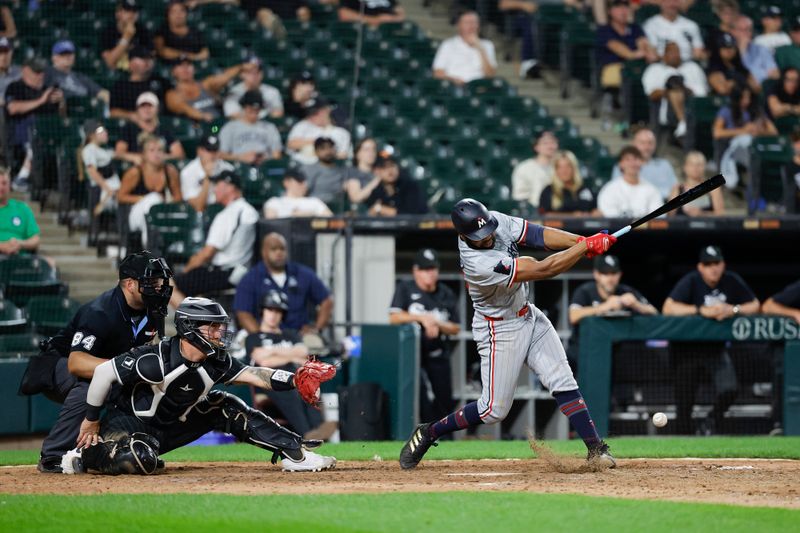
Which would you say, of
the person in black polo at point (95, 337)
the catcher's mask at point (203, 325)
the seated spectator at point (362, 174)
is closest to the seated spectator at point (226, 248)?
the seated spectator at point (362, 174)

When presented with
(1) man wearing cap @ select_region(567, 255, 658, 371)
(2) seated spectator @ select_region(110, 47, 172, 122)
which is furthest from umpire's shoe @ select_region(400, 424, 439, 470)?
Result: (2) seated spectator @ select_region(110, 47, 172, 122)

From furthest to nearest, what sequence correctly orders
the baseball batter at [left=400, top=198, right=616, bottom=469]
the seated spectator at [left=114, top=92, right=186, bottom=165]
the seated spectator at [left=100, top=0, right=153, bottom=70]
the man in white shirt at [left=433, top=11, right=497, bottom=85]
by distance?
the man in white shirt at [left=433, top=11, right=497, bottom=85]
the seated spectator at [left=100, top=0, right=153, bottom=70]
the seated spectator at [left=114, top=92, right=186, bottom=165]
the baseball batter at [left=400, top=198, right=616, bottom=469]

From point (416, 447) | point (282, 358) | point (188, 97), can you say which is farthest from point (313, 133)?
point (416, 447)

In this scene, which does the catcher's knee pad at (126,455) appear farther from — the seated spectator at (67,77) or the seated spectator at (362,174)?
the seated spectator at (67,77)

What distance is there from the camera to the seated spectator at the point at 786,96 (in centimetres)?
1547

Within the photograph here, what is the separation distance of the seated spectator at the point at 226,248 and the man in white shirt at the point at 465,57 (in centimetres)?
462

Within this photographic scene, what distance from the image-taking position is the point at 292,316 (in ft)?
36.6

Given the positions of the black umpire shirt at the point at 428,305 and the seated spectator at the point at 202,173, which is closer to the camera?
the black umpire shirt at the point at 428,305

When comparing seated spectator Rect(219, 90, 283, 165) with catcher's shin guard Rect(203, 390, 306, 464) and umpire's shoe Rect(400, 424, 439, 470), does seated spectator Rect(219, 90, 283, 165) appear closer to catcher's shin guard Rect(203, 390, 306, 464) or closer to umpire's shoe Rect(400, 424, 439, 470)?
catcher's shin guard Rect(203, 390, 306, 464)

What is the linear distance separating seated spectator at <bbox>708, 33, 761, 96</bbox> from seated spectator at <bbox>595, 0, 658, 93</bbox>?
2.80ft

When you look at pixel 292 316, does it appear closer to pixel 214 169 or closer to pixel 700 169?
pixel 214 169

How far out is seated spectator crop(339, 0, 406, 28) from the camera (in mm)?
16000

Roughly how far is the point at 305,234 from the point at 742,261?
4.60 m

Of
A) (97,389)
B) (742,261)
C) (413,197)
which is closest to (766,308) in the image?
(742,261)
